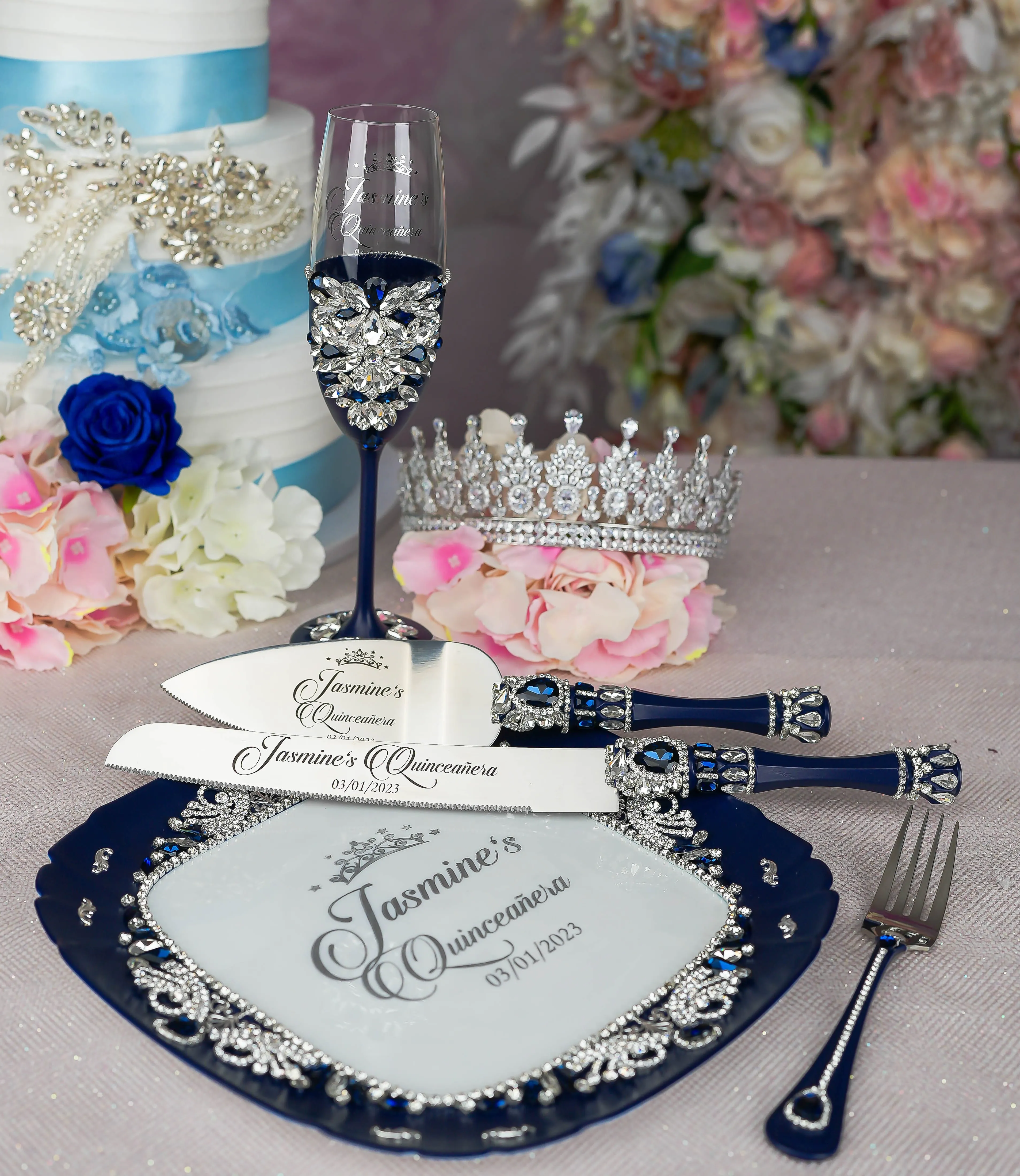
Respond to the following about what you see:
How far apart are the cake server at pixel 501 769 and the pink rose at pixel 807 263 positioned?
1.15 meters

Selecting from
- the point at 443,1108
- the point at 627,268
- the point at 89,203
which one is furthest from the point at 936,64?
the point at 443,1108

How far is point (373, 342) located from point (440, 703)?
24cm

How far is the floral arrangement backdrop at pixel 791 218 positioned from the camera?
5.10ft

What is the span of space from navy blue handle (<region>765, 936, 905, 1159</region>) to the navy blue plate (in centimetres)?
3

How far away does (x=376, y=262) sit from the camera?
2.52ft

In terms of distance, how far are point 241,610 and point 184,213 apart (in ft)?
0.98

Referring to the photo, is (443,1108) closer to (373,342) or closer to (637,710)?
(637,710)

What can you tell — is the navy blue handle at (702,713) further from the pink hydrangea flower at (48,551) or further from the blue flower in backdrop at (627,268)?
the blue flower in backdrop at (627,268)

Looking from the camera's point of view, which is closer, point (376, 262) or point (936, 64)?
point (376, 262)

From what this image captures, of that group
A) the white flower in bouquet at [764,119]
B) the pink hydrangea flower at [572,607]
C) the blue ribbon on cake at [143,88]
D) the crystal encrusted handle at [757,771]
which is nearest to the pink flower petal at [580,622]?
the pink hydrangea flower at [572,607]

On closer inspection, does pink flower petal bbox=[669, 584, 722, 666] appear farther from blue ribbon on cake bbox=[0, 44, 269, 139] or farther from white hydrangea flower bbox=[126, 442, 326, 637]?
blue ribbon on cake bbox=[0, 44, 269, 139]

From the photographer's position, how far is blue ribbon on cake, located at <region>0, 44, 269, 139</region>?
845 millimetres

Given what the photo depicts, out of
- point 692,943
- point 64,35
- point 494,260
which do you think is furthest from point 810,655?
point 494,260

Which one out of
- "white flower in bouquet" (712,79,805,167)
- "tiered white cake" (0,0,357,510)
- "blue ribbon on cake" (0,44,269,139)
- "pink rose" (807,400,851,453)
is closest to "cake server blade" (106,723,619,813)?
"tiered white cake" (0,0,357,510)
